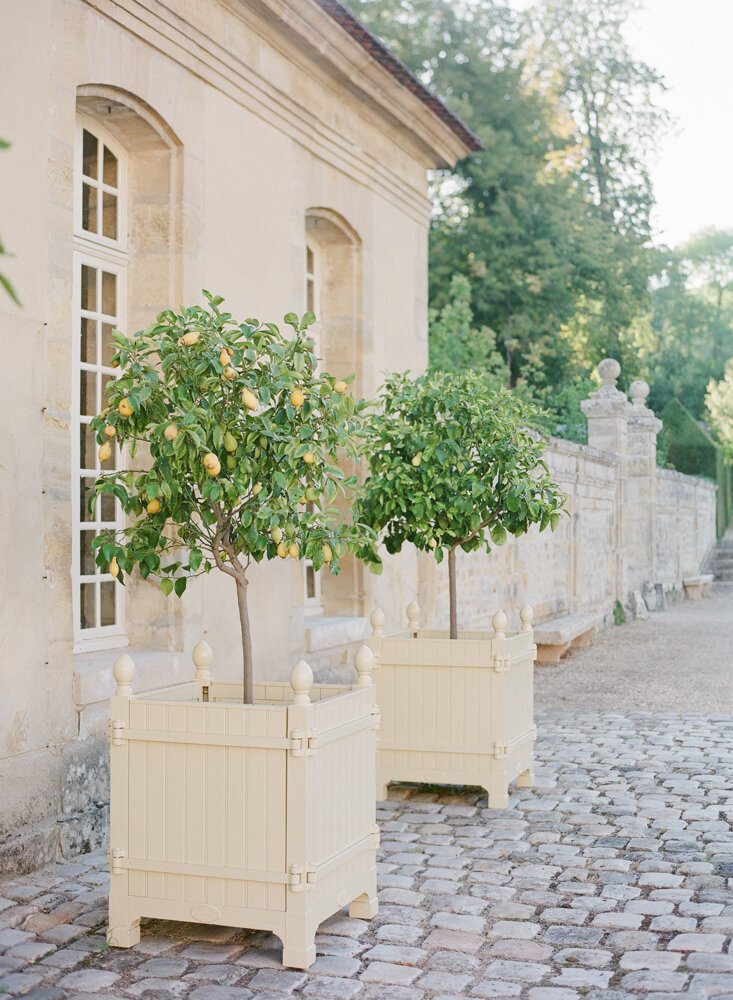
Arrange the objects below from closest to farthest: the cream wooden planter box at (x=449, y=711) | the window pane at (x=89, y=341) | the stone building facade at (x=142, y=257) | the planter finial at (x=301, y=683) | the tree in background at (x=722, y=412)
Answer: the planter finial at (x=301, y=683) < the stone building facade at (x=142, y=257) < the window pane at (x=89, y=341) < the cream wooden planter box at (x=449, y=711) < the tree in background at (x=722, y=412)

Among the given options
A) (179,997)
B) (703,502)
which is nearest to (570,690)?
(179,997)

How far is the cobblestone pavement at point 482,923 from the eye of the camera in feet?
12.2

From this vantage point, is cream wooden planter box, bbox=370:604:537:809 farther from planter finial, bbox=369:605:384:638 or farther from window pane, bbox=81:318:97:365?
window pane, bbox=81:318:97:365

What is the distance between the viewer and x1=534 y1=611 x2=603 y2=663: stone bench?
11570 millimetres

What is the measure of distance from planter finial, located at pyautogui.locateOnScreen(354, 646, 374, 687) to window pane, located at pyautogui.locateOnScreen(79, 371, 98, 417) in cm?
219

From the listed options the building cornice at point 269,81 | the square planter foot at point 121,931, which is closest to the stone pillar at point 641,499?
the building cornice at point 269,81

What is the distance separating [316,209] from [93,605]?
3.52 m

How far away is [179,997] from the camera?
141 inches

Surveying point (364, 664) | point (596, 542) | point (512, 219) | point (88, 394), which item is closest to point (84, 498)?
point (88, 394)

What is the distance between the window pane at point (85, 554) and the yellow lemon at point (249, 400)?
1903 mm

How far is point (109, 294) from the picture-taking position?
6125mm

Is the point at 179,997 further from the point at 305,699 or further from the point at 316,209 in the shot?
the point at 316,209

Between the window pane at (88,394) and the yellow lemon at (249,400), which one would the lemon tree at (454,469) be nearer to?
the window pane at (88,394)

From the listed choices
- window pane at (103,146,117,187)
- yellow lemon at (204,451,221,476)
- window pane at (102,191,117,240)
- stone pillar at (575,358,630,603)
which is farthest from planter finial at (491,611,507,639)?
stone pillar at (575,358,630,603)
